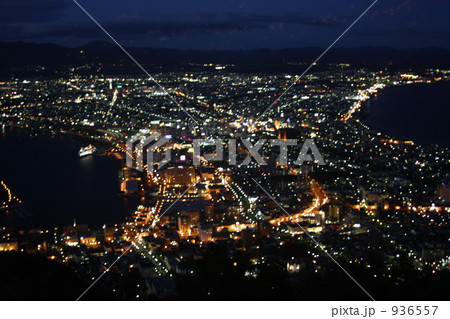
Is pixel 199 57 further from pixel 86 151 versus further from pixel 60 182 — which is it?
pixel 60 182

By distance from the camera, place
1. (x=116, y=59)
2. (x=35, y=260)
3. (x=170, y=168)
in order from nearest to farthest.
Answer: (x=35, y=260)
(x=170, y=168)
(x=116, y=59)

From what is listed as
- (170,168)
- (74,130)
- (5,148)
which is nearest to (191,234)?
(170,168)

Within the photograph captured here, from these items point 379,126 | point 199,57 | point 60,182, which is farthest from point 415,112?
point 60,182

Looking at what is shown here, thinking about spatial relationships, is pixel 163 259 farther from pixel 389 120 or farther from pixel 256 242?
pixel 389 120

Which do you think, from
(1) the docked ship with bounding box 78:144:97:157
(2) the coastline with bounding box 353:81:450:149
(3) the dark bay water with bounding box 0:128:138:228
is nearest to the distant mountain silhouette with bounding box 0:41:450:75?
(2) the coastline with bounding box 353:81:450:149
